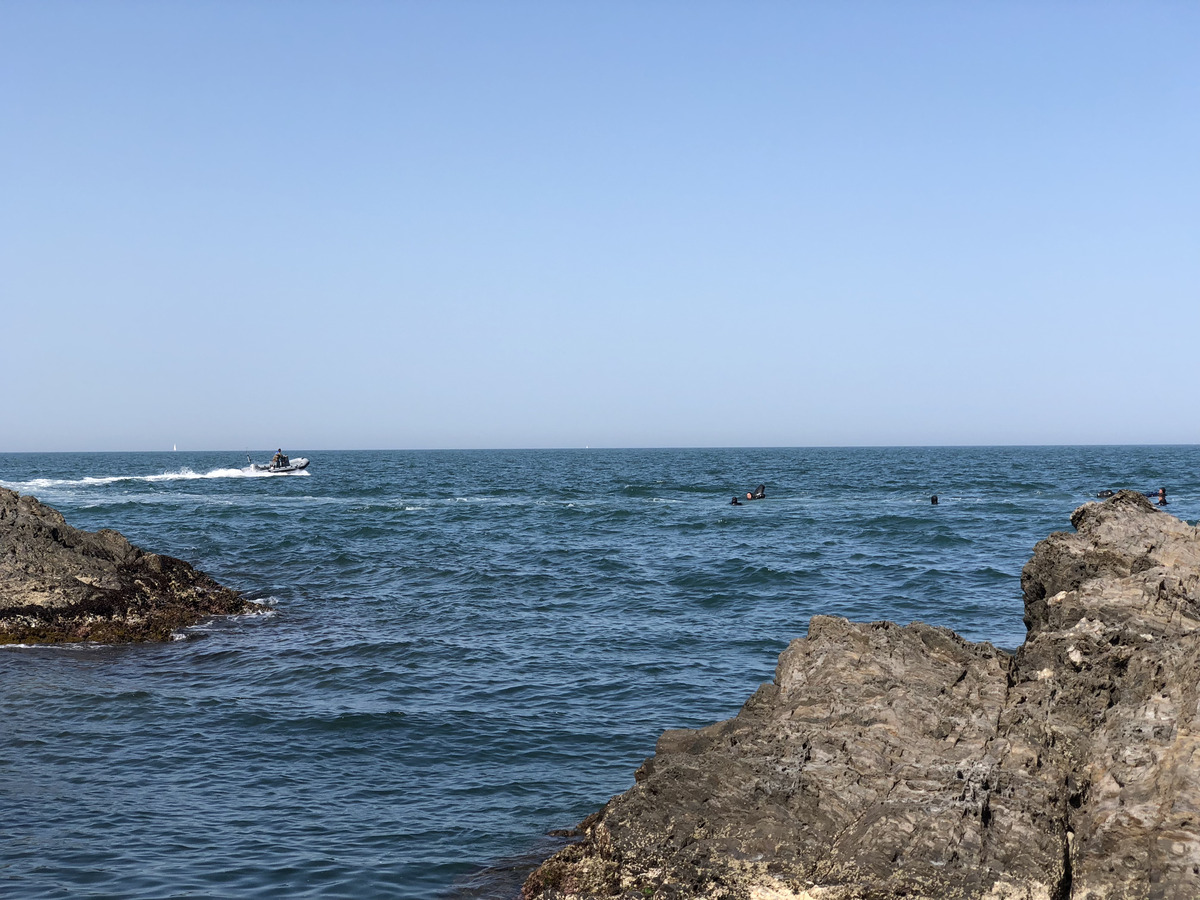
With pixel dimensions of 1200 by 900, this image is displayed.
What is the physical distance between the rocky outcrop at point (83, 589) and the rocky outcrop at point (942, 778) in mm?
14852

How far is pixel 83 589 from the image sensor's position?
70.5ft

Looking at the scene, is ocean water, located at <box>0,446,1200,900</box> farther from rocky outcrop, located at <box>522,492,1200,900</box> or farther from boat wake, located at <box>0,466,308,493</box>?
boat wake, located at <box>0,466,308,493</box>

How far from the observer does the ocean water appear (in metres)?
10.3

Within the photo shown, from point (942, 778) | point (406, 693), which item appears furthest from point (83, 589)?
point (942, 778)

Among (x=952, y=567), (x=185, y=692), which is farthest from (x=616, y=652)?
(x=952, y=567)

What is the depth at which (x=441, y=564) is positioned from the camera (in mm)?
Result: 32688

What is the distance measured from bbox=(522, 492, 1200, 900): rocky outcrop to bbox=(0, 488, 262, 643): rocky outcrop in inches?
585

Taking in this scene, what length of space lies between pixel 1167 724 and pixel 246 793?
33.7 ft

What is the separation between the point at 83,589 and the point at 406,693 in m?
9.79

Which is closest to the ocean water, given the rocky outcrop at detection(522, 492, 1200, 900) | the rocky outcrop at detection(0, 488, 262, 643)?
the rocky outcrop at detection(0, 488, 262, 643)

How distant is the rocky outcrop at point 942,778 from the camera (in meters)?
7.24

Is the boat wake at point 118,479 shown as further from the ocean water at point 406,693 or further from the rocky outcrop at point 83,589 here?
the rocky outcrop at point 83,589

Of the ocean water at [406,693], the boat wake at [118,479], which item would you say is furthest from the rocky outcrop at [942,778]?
the boat wake at [118,479]

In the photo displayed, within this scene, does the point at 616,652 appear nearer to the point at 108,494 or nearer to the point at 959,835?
the point at 959,835
